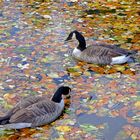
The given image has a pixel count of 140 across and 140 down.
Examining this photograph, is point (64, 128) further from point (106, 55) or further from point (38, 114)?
point (106, 55)

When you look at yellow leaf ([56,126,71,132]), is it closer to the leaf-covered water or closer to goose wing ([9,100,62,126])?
the leaf-covered water

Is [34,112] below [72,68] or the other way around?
the other way around

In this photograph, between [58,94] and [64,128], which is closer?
[64,128]

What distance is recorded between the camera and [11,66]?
A: 1205cm

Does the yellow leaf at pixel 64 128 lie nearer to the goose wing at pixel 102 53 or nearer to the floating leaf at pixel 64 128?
the floating leaf at pixel 64 128

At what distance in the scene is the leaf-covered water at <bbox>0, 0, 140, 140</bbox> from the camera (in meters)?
9.13

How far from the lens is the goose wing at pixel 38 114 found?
342 inches

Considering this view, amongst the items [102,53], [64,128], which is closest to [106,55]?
[102,53]

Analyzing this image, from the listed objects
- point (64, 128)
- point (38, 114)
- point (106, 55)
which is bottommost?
point (64, 128)

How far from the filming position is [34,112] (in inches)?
351

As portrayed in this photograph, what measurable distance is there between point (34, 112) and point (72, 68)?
3358 mm

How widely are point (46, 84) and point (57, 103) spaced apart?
1.66m

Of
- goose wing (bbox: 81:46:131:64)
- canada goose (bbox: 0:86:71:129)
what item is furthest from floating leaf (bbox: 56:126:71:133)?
goose wing (bbox: 81:46:131:64)

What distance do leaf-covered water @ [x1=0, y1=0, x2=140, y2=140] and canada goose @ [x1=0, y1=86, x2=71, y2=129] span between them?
22cm
